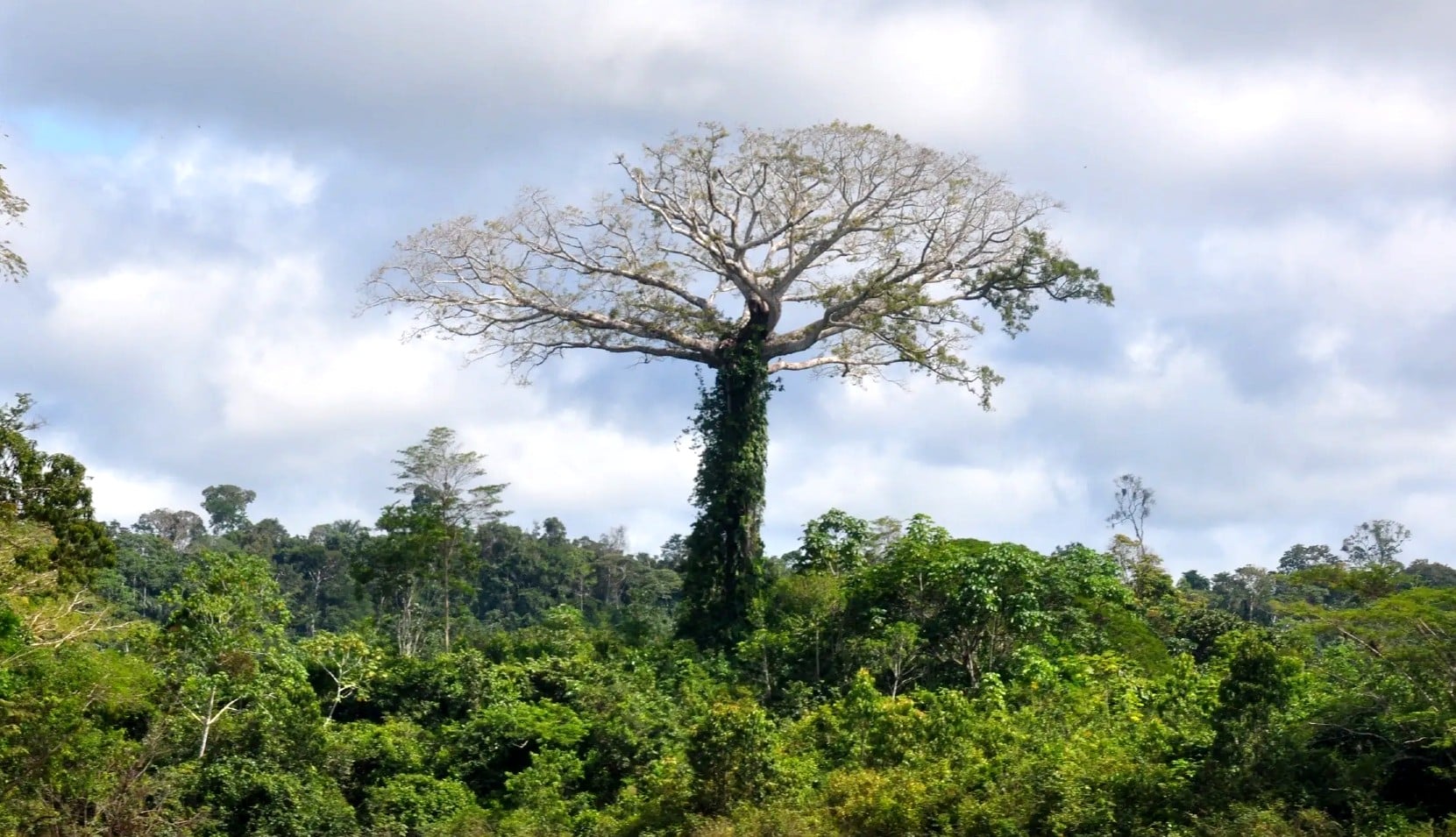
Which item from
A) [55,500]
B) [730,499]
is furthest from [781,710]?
[55,500]

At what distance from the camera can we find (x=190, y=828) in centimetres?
1816

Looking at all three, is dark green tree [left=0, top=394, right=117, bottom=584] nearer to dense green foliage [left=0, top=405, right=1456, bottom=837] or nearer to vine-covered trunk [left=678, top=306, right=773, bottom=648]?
dense green foliage [left=0, top=405, right=1456, bottom=837]

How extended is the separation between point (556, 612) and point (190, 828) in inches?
347

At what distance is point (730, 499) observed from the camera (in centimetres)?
2658

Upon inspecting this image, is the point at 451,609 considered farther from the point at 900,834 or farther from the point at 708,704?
the point at 900,834

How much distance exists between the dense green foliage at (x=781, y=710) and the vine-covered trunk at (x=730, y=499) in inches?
20.3

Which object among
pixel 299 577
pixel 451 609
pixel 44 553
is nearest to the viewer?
pixel 44 553

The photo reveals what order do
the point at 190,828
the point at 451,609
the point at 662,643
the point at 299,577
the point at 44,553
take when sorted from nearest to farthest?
the point at 190,828 → the point at 44,553 → the point at 662,643 → the point at 451,609 → the point at 299,577

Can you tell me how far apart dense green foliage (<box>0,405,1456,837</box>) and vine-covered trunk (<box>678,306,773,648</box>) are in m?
0.52

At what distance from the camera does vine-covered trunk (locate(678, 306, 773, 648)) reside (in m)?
26.2

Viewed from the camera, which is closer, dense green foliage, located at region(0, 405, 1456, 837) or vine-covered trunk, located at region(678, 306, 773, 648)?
dense green foliage, located at region(0, 405, 1456, 837)

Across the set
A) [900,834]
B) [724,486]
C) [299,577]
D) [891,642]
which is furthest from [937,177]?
[299,577]

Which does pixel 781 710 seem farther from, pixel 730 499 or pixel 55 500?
pixel 55 500

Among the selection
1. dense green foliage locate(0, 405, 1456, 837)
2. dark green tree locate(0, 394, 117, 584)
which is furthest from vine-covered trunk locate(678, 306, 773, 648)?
dark green tree locate(0, 394, 117, 584)
